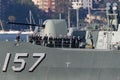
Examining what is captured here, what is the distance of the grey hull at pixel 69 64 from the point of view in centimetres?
5219

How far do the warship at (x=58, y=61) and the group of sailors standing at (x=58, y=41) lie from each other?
35cm

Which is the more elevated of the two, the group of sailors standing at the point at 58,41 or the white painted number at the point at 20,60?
the group of sailors standing at the point at 58,41

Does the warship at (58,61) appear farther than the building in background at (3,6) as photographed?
No

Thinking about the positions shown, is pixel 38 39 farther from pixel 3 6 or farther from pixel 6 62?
pixel 3 6

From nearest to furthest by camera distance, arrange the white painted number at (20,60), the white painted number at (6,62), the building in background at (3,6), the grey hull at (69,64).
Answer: the grey hull at (69,64) < the white painted number at (20,60) < the white painted number at (6,62) < the building in background at (3,6)

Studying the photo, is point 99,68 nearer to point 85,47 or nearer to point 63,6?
point 85,47

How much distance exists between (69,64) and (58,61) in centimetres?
72

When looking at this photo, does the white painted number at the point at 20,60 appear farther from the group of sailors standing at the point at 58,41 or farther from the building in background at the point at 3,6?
the building in background at the point at 3,6

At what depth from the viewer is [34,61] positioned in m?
52.5

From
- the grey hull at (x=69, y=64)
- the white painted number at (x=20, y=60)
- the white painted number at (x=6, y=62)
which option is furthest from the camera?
the white painted number at (x=6, y=62)

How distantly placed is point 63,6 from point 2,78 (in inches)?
1581

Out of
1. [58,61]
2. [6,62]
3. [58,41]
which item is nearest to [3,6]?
[58,41]

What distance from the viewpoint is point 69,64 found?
52406 mm

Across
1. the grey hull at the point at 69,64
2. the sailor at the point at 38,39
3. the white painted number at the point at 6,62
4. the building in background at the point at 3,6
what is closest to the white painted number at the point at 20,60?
the grey hull at the point at 69,64
